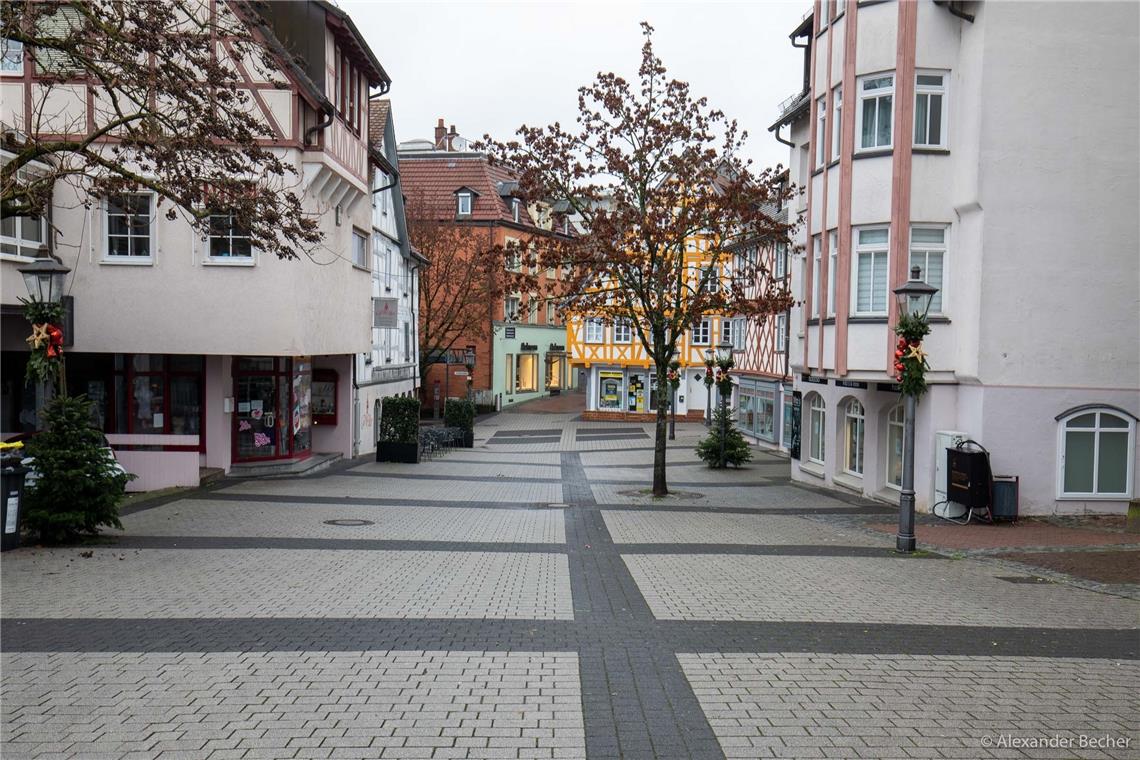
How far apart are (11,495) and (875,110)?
16.6m

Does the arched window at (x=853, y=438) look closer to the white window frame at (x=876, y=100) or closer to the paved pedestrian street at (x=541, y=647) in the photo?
the white window frame at (x=876, y=100)

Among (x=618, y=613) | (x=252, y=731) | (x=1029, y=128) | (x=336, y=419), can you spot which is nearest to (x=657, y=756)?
(x=252, y=731)

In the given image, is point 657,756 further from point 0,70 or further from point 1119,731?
point 0,70

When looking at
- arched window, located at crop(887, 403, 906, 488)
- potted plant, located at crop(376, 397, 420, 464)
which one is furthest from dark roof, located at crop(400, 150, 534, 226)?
arched window, located at crop(887, 403, 906, 488)

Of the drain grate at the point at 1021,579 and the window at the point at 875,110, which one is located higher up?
the window at the point at 875,110

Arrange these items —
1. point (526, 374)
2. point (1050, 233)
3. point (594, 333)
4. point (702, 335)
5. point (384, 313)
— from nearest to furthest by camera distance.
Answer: point (1050, 233) < point (384, 313) < point (702, 335) < point (594, 333) < point (526, 374)

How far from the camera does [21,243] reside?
18328 mm

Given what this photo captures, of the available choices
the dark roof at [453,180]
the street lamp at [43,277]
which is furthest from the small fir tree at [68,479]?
the dark roof at [453,180]

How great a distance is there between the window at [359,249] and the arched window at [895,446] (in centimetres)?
1480

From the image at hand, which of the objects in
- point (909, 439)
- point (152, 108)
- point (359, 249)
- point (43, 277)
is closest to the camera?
point (152, 108)

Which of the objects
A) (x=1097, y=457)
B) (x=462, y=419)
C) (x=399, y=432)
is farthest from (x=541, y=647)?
(x=462, y=419)

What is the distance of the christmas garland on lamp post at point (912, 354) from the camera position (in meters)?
13.4

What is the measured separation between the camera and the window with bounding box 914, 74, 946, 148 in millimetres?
18312

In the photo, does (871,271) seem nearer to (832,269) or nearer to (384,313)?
(832,269)
